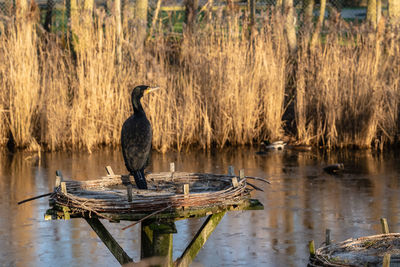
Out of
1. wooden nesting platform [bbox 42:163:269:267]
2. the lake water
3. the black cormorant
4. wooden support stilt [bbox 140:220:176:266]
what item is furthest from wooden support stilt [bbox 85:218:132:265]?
the lake water

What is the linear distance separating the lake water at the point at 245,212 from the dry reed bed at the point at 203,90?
0.46m

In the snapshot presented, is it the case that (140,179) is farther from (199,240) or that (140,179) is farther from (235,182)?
(235,182)

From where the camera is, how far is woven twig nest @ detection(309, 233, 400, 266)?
18.1ft

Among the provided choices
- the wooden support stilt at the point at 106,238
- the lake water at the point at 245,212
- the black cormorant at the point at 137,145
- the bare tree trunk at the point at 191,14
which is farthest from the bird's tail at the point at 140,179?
the bare tree trunk at the point at 191,14

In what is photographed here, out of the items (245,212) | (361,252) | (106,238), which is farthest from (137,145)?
(245,212)

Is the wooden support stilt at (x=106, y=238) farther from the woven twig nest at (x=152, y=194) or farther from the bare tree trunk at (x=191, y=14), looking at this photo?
A: the bare tree trunk at (x=191, y=14)

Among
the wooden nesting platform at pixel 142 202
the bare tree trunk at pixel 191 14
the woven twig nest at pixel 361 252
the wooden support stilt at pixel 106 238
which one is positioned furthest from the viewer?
the bare tree trunk at pixel 191 14

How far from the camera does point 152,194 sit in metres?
5.46

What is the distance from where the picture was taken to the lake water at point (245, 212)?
7.01 m

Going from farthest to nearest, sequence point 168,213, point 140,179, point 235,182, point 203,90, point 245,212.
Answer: point 203,90 < point 245,212 < point 140,179 < point 235,182 < point 168,213

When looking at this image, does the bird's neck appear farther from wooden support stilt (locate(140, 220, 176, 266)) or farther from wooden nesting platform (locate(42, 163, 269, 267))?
wooden support stilt (locate(140, 220, 176, 266))

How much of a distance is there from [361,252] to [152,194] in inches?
62.7

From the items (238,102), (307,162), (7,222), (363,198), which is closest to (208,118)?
(238,102)

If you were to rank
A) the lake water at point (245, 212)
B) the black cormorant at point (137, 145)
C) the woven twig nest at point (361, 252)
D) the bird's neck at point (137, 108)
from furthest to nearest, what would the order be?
the lake water at point (245, 212) < the bird's neck at point (137, 108) < the black cormorant at point (137, 145) < the woven twig nest at point (361, 252)
